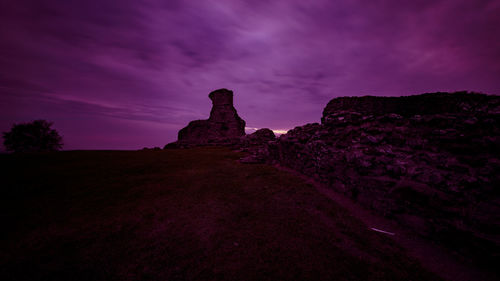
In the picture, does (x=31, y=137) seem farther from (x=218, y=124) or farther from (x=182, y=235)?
(x=182, y=235)

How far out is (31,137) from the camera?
23.3 meters

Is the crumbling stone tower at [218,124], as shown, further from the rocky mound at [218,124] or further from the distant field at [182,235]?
the distant field at [182,235]

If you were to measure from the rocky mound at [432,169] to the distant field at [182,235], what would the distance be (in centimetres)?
117

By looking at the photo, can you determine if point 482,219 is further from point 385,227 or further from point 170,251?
point 170,251

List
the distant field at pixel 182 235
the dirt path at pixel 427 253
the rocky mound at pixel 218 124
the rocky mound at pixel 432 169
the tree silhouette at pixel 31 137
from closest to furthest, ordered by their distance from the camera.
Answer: the distant field at pixel 182 235 → the dirt path at pixel 427 253 → the rocky mound at pixel 432 169 → the tree silhouette at pixel 31 137 → the rocky mound at pixel 218 124

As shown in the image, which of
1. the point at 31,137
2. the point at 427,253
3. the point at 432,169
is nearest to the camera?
the point at 427,253

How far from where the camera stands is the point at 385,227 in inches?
158

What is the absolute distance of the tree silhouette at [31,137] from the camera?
74.0ft

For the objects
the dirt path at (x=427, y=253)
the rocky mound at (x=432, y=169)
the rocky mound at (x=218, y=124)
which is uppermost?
the rocky mound at (x=218, y=124)

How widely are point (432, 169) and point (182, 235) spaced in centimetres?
619

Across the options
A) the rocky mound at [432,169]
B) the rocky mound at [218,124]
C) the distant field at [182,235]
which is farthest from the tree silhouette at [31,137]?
the rocky mound at [432,169]

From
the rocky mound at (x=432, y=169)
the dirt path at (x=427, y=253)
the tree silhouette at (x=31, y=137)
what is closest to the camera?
the dirt path at (x=427, y=253)

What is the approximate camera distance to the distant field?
2.52m

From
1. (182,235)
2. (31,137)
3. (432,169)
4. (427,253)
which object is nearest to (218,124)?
(31,137)
